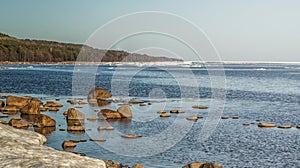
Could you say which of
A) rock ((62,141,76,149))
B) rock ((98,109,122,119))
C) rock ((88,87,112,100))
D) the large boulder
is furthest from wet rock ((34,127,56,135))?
rock ((88,87,112,100))

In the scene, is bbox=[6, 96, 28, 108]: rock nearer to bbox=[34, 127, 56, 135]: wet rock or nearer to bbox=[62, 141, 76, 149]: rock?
bbox=[34, 127, 56, 135]: wet rock

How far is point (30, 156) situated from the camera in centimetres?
873

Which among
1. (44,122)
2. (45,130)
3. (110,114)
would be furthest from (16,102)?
(45,130)

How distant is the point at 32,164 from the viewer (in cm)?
804

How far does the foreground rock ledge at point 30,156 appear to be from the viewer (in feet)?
26.8

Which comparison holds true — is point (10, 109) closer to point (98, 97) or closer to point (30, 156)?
point (98, 97)

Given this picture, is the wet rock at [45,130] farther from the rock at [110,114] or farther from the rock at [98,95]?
the rock at [98,95]

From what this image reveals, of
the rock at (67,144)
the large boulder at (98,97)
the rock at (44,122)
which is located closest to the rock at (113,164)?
the rock at (67,144)

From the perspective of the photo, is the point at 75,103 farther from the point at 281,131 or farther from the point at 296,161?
the point at 296,161

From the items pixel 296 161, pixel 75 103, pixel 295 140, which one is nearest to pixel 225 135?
pixel 295 140

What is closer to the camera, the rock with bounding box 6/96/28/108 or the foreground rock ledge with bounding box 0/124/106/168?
the foreground rock ledge with bounding box 0/124/106/168

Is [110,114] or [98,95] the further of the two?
[98,95]

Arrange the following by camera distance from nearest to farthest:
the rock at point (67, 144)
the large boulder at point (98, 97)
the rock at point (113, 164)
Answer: the rock at point (113, 164) < the rock at point (67, 144) < the large boulder at point (98, 97)

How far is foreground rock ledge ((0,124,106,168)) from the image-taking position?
818cm
